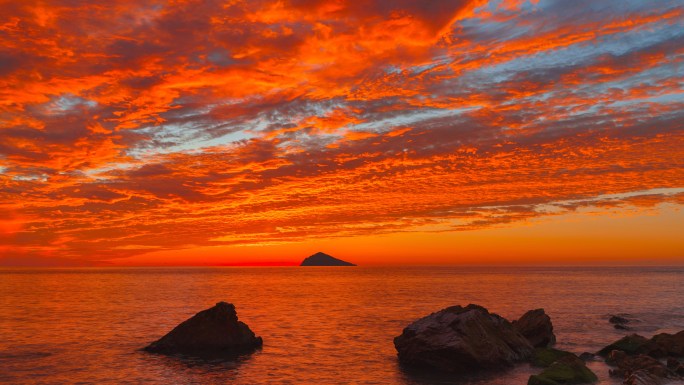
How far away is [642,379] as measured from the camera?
84.6 feet

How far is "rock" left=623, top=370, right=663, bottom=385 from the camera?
2544 centimetres

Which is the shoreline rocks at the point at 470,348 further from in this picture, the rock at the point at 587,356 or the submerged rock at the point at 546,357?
the rock at the point at 587,356

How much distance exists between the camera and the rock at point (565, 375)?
83.3 feet

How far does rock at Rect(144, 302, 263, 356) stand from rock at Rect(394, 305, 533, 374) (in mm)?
12894

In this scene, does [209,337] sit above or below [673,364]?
above

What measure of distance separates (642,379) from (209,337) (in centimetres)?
2862

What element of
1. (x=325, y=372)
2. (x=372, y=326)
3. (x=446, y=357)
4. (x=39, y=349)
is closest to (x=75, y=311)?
(x=39, y=349)

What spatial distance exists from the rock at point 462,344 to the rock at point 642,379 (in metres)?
7.51

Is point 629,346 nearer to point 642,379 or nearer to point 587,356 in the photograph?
point 587,356

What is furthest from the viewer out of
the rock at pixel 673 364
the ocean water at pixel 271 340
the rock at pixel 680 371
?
the ocean water at pixel 271 340

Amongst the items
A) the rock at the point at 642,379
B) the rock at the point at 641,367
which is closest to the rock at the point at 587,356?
A: the rock at the point at 641,367

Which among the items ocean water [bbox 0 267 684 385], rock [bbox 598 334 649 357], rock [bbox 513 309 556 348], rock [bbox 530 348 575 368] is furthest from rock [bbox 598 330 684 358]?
rock [bbox 530 348 575 368]

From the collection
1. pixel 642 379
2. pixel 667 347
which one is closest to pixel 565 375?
pixel 642 379

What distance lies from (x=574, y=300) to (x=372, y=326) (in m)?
49.4
